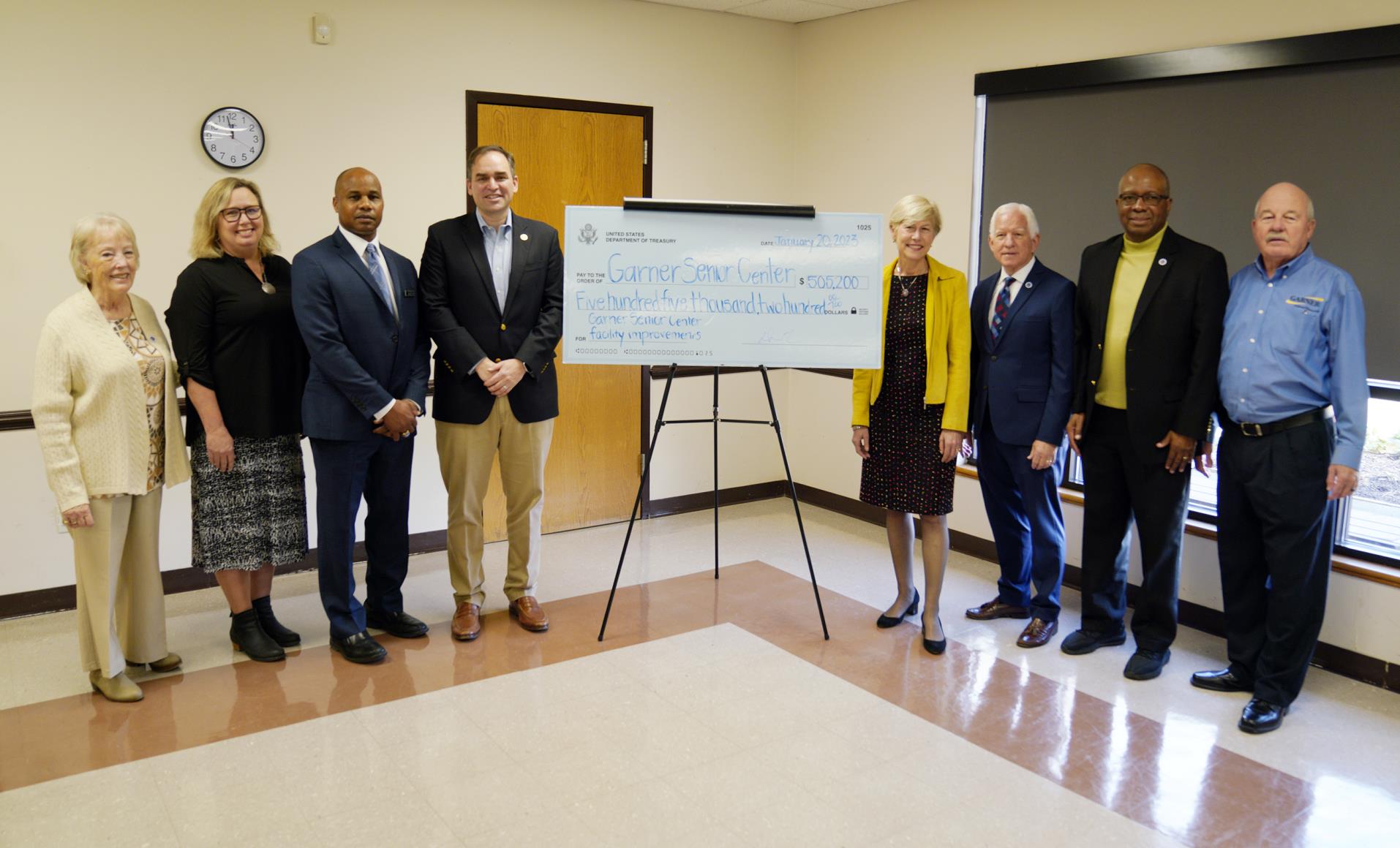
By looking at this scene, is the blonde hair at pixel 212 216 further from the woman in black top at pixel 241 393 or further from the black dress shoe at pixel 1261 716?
the black dress shoe at pixel 1261 716

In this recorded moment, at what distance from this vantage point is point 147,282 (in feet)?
13.7

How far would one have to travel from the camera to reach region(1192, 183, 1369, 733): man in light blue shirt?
3158 mm

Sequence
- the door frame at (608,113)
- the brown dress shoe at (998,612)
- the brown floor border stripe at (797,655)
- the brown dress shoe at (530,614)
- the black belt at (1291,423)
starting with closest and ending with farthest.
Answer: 1. the brown floor border stripe at (797,655)
2. the black belt at (1291,423)
3. the brown dress shoe at (530,614)
4. the brown dress shoe at (998,612)
5. the door frame at (608,113)

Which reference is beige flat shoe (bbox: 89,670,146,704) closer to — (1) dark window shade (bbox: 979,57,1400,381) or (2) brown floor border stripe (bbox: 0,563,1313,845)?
(2) brown floor border stripe (bbox: 0,563,1313,845)

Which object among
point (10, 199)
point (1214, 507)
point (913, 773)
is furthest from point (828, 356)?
point (10, 199)

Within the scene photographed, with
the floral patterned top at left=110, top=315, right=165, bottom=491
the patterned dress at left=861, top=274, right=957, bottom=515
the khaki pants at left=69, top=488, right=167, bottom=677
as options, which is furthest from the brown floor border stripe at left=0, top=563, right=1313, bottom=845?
the floral patterned top at left=110, top=315, right=165, bottom=491

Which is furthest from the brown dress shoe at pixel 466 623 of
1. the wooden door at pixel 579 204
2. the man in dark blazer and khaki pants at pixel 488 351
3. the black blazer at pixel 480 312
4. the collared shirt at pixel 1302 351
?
the collared shirt at pixel 1302 351

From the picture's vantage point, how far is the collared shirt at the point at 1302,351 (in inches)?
124

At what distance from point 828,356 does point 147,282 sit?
9.02 ft

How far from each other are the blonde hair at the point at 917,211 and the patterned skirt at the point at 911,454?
23.3 inches

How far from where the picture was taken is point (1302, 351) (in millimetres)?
3189

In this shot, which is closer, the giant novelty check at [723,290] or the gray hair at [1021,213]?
the giant novelty check at [723,290]

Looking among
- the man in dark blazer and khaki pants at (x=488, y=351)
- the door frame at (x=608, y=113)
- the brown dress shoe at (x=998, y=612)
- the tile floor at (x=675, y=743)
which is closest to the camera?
the tile floor at (x=675, y=743)

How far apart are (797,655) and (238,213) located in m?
2.44
